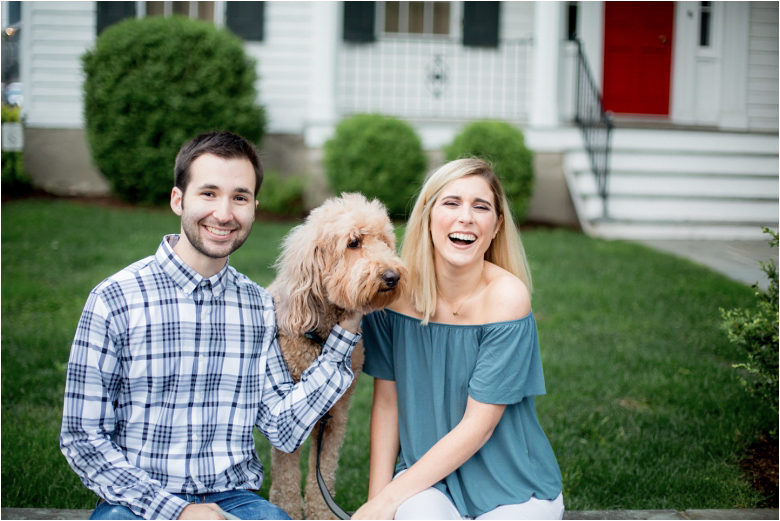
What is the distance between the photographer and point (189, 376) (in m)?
2.28

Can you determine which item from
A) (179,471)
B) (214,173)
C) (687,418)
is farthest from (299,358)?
(687,418)

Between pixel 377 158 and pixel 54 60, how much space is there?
6071 mm

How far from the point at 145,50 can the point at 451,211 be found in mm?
8828

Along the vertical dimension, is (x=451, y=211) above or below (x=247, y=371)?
above

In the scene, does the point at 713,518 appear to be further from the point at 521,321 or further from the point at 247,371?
the point at 247,371

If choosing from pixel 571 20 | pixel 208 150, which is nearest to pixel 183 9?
pixel 571 20

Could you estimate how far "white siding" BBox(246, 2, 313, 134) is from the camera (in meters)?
11.6

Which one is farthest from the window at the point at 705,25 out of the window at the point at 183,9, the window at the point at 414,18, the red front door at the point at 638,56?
the window at the point at 183,9

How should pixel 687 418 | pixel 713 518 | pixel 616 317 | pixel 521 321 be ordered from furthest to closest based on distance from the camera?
pixel 616 317 → pixel 687 418 → pixel 713 518 → pixel 521 321

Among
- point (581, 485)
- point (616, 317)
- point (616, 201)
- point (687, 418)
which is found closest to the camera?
point (581, 485)

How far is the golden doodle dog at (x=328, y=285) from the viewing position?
2498 millimetres

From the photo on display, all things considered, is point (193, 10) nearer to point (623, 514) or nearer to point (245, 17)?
point (245, 17)

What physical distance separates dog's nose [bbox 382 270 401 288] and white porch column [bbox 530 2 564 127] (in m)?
8.76

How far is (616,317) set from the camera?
19.8 ft
